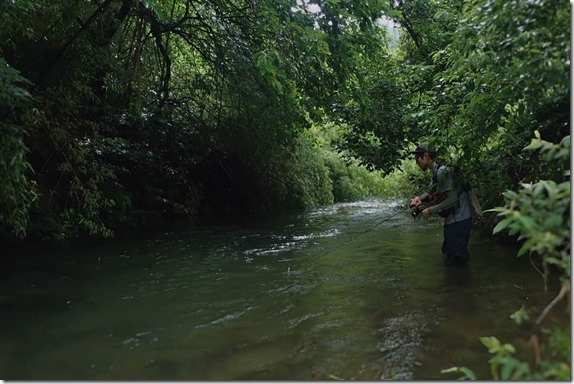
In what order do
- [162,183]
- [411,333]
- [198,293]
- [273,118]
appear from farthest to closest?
[162,183] → [273,118] → [198,293] → [411,333]

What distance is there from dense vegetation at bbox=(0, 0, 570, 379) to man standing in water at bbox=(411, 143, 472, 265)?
0.28 m

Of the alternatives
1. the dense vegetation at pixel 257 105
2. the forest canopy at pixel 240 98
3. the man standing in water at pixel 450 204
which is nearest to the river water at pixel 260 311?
the man standing in water at pixel 450 204

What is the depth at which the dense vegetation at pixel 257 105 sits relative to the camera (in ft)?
12.7

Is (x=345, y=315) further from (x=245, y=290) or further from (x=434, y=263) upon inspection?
(x=434, y=263)

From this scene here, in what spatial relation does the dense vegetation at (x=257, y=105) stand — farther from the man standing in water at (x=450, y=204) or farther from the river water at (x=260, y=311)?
the river water at (x=260, y=311)

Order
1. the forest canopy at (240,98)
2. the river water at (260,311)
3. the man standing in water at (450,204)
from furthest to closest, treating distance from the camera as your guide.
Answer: the man standing in water at (450,204), the forest canopy at (240,98), the river water at (260,311)

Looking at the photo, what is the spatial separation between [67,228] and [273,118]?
16.6 feet

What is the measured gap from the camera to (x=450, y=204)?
6188 millimetres

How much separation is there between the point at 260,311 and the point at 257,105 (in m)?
6.99

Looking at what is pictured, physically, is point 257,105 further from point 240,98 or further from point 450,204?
point 450,204

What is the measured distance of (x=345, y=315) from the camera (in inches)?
185

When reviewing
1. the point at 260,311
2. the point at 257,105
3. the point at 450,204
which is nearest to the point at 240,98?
the point at 257,105

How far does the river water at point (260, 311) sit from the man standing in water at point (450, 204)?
32 cm

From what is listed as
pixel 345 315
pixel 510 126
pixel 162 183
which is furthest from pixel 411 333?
pixel 162 183
